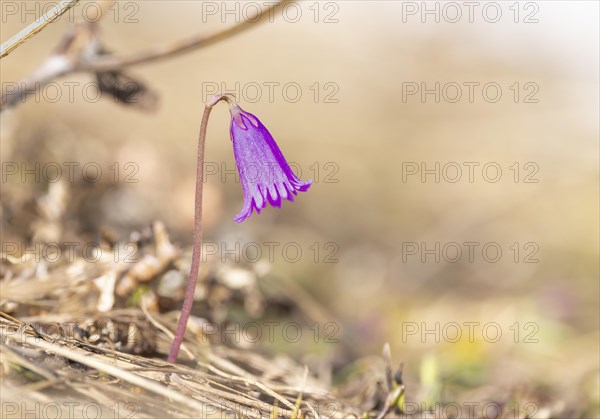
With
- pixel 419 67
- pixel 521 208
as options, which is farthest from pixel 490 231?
pixel 419 67

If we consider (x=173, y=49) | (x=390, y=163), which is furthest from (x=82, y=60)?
(x=390, y=163)

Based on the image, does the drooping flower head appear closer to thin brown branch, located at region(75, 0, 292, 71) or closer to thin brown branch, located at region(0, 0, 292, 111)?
thin brown branch, located at region(75, 0, 292, 71)

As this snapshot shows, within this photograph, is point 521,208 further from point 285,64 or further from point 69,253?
point 69,253

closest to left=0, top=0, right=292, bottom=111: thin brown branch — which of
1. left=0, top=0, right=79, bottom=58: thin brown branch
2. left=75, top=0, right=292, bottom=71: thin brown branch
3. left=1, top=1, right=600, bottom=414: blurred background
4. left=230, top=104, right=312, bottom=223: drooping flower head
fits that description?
left=75, top=0, right=292, bottom=71: thin brown branch

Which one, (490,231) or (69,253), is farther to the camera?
(490,231)

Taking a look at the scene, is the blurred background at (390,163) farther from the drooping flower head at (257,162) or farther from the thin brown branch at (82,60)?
the drooping flower head at (257,162)

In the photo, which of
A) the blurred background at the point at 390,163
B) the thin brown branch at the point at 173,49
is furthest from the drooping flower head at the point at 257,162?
the blurred background at the point at 390,163
